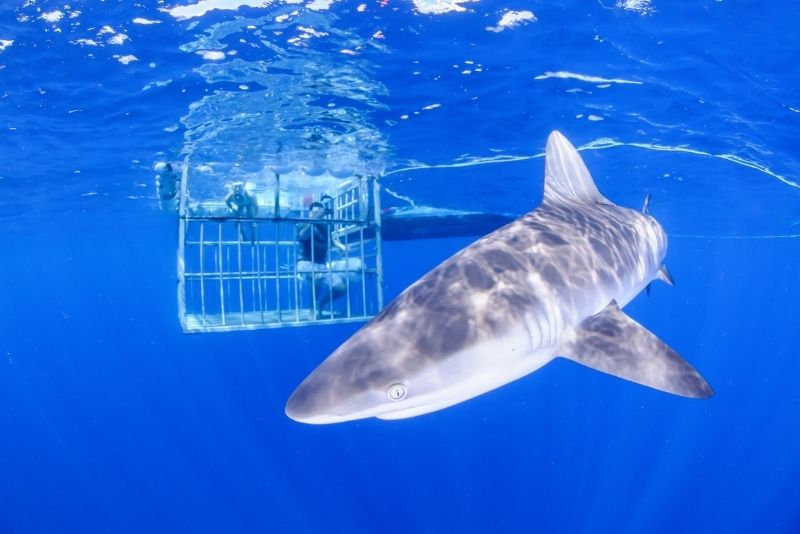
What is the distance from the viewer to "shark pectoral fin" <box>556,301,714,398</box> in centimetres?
321

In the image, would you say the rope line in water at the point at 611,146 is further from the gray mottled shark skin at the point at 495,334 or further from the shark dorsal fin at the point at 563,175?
the gray mottled shark skin at the point at 495,334

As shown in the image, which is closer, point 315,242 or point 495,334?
point 495,334

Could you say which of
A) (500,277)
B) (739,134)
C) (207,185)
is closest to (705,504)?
(739,134)

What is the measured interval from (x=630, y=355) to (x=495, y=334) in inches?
33.7

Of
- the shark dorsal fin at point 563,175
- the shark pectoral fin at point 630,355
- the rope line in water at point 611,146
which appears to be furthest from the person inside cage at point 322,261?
the rope line in water at point 611,146

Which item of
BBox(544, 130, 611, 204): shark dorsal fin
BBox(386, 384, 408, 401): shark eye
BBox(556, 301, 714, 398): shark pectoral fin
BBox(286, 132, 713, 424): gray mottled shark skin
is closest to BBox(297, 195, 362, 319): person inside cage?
BBox(544, 130, 611, 204): shark dorsal fin

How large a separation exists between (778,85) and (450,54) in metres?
6.44

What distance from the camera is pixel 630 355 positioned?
3.39 meters

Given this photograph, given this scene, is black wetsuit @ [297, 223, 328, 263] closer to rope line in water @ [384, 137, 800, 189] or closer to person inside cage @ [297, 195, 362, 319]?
person inside cage @ [297, 195, 362, 319]

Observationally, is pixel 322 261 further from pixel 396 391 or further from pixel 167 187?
pixel 396 391

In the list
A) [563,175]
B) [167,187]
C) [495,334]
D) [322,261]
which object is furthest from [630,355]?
[167,187]

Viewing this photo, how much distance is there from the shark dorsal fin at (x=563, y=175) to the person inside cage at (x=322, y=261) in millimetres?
4966

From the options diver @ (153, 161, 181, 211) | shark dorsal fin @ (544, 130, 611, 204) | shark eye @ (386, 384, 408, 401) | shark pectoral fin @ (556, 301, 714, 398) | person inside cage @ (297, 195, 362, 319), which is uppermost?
shark dorsal fin @ (544, 130, 611, 204)

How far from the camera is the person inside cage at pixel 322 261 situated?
10.6 metres
